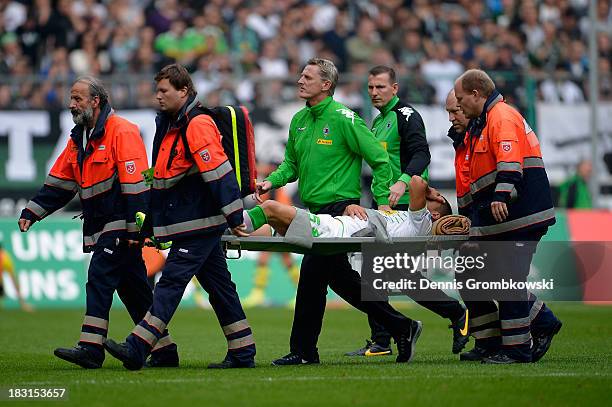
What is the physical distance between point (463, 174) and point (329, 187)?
117 centimetres

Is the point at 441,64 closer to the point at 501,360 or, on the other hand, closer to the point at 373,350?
the point at 373,350

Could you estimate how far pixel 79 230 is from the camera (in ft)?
64.4

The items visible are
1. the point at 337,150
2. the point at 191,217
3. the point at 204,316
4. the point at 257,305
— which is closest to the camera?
the point at 191,217

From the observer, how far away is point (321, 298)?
10.4 m

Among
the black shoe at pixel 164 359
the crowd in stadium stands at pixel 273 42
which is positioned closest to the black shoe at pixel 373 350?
the black shoe at pixel 164 359

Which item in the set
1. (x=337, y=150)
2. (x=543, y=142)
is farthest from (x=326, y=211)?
(x=543, y=142)

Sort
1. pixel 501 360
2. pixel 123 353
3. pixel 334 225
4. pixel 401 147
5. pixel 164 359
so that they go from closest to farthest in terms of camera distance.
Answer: pixel 123 353
pixel 334 225
pixel 501 360
pixel 164 359
pixel 401 147

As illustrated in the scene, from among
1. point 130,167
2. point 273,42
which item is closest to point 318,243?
point 130,167

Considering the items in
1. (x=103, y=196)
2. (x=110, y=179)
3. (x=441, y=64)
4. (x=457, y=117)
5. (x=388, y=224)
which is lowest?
(x=388, y=224)

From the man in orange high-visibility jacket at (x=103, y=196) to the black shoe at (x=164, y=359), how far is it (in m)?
0.02

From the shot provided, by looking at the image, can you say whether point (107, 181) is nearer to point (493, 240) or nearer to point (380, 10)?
point (493, 240)

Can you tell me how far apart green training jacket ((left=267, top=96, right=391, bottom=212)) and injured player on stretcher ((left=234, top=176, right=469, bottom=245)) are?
0.95 feet

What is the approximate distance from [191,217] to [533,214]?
2.78 m

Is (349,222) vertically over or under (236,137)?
under
